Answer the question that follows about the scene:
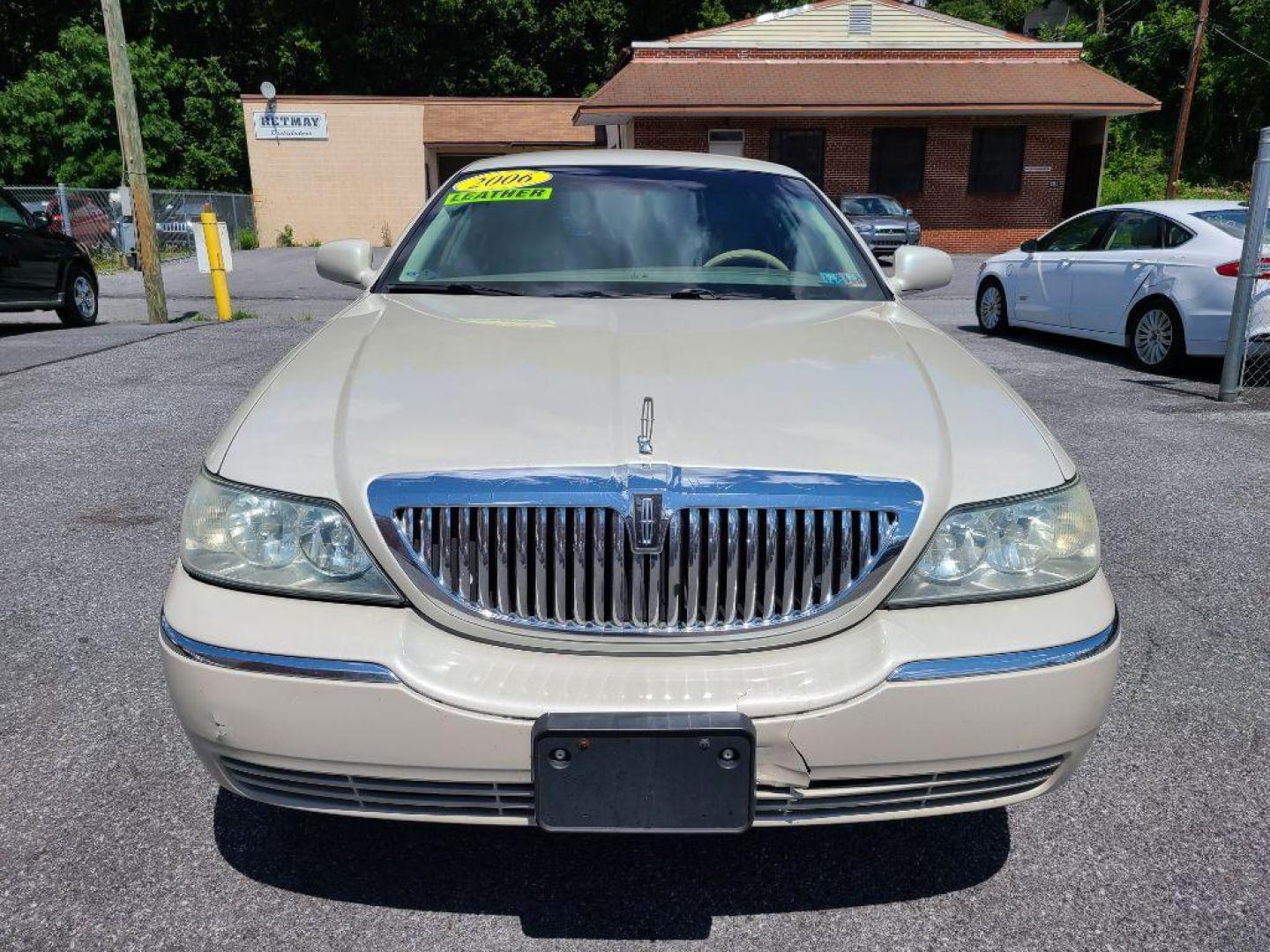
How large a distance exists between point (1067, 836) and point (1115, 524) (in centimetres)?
272

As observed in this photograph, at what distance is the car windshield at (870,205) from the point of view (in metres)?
22.9

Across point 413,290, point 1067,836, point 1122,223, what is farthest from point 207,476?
point 1122,223

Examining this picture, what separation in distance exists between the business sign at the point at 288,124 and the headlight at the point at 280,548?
3066cm

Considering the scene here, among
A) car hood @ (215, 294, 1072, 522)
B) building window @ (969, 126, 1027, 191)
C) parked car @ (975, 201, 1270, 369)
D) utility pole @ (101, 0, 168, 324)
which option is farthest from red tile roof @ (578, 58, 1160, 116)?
car hood @ (215, 294, 1072, 522)

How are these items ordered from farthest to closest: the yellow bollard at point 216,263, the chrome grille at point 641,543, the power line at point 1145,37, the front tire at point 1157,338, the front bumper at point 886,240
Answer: the power line at point 1145,37
the front bumper at point 886,240
the yellow bollard at point 216,263
the front tire at point 1157,338
the chrome grille at point 641,543

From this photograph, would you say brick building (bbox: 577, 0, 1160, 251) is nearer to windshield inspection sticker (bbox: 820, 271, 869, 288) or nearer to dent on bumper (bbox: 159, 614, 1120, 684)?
windshield inspection sticker (bbox: 820, 271, 869, 288)

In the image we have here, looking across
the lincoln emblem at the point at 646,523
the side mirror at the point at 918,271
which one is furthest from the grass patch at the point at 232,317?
the lincoln emblem at the point at 646,523

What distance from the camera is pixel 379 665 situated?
184cm

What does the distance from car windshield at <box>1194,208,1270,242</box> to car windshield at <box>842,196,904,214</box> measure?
14.9 meters

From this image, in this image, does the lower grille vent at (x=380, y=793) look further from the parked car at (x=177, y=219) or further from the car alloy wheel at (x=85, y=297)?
the parked car at (x=177, y=219)

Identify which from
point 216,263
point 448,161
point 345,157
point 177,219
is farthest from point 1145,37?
point 216,263

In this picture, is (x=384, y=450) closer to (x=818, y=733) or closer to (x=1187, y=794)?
(x=818, y=733)

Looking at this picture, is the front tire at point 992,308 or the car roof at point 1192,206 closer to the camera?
the car roof at point 1192,206

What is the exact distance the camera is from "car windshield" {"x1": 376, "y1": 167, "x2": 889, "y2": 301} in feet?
10.6
